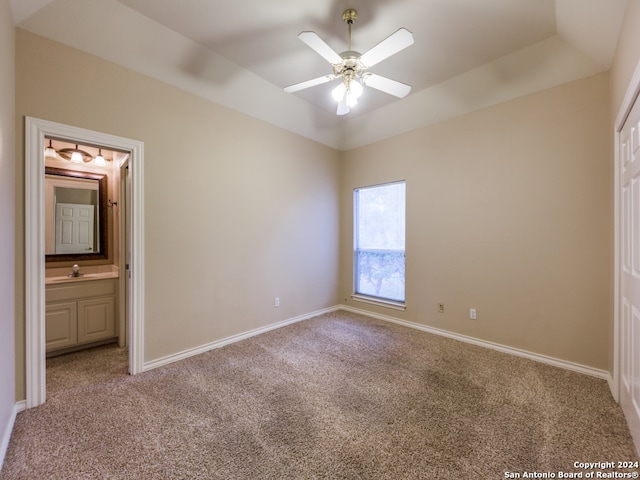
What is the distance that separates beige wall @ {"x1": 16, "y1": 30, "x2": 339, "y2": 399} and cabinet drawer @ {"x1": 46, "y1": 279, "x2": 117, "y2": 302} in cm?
95

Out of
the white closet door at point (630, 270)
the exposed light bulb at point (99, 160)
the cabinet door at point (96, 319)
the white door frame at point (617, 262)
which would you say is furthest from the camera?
the exposed light bulb at point (99, 160)

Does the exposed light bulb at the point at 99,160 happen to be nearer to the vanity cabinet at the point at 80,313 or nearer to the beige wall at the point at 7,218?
the vanity cabinet at the point at 80,313

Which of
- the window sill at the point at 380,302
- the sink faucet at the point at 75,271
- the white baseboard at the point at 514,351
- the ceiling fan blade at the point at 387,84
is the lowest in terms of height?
the white baseboard at the point at 514,351

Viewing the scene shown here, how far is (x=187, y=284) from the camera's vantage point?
286 centimetres

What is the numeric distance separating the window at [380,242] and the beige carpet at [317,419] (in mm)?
1345

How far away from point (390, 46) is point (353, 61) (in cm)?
33

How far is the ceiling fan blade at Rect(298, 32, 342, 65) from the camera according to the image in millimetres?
1827

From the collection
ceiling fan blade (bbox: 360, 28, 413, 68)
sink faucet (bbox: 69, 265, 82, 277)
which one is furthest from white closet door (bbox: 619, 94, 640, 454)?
sink faucet (bbox: 69, 265, 82, 277)

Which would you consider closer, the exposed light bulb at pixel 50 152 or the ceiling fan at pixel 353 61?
the ceiling fan at pixel 353 61

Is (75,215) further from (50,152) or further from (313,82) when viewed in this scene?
(313,82)

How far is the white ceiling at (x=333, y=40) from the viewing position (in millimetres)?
2098

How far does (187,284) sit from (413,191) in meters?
2.94

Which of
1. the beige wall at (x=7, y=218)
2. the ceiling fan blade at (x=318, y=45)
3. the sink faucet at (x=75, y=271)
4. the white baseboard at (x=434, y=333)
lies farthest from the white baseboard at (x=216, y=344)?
the ceiling fan blade at (x=318, y=45)

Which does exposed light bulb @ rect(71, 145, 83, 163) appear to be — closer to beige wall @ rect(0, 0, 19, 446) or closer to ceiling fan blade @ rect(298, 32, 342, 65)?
beige wall @ rect(0, 0, 19, 446)
